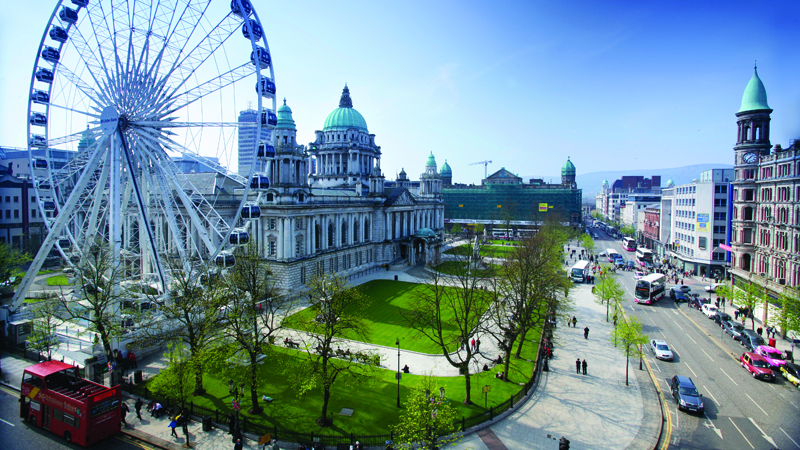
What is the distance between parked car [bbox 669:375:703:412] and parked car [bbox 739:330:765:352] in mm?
13048

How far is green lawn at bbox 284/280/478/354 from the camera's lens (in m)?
33.8

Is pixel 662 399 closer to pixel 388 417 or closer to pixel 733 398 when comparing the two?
pixel 733 398

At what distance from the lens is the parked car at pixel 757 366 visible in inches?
1128

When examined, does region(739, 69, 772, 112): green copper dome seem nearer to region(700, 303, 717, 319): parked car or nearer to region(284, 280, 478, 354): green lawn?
region(700, 303, 717, 319): parked car

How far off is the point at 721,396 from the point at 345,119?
71.8 metres

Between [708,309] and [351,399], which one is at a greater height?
[708,309]

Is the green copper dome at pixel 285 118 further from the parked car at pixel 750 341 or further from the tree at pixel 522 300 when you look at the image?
the parked car at pixel 750 341

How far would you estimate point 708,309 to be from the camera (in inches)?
1746

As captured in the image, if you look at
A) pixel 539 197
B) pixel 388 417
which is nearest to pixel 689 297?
pixel 388 417

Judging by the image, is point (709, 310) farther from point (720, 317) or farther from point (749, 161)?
point (749, 161)

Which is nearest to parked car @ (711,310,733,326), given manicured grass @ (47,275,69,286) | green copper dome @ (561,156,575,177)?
manicured grass @ (47,275,69,286)

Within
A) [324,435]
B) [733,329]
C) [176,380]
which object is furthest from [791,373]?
[176,380]

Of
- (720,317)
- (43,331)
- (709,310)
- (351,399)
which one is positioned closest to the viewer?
(351,399)

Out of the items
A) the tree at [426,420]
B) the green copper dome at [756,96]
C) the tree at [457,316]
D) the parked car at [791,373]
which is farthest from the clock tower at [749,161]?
the tree at [426,420]
